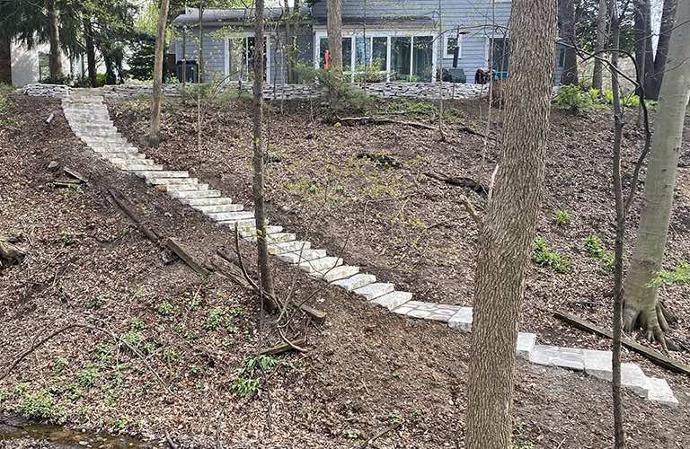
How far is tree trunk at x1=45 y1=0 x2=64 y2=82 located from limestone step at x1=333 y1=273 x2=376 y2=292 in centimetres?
1184

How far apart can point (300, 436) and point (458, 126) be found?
909cm

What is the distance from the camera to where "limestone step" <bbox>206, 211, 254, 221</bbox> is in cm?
740

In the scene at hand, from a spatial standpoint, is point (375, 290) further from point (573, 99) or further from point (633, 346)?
point (573, 99)

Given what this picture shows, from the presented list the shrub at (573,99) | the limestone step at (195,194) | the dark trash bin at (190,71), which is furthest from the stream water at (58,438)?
the dark trash bin at (190,71)

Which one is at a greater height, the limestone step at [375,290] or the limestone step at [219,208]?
the limestone step at [219,208]

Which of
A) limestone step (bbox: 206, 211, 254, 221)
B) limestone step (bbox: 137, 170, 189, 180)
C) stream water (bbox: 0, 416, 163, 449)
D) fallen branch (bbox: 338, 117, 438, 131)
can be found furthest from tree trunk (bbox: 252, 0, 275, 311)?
fallen branch (bbox: 338, 117, 438, 131)

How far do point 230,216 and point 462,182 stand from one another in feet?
14.1

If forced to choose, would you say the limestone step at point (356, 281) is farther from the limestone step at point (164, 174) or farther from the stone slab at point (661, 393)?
the limestone step at point (164, 174)

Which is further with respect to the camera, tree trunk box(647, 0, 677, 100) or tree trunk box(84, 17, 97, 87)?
tree trunk box(84, 17, 97, 87)

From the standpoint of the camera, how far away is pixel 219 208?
7.73 meters

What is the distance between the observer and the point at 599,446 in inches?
158

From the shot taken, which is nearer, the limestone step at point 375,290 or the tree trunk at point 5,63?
the limestone step at point 375,290

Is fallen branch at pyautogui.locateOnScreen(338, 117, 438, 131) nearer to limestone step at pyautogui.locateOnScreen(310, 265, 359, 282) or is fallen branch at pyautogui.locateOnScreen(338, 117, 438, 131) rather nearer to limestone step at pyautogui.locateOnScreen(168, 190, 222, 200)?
limestone step at pyautogui.locateOnScreen(168, 190, 222, 200)

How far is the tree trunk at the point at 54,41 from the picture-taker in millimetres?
13711
